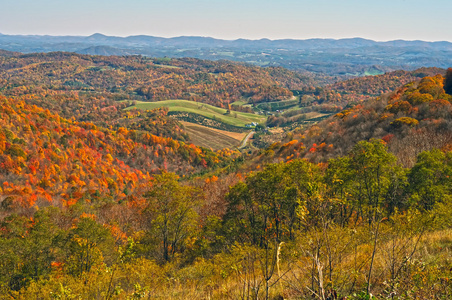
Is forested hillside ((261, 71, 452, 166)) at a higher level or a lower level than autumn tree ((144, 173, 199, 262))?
higher

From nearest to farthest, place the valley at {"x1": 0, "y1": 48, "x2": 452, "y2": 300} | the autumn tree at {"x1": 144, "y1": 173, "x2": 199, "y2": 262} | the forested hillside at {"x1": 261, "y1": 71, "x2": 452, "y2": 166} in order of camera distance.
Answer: the valley at {"x1": 0, "y1": 48, "x2": 452, "y2": 300}
the autumn tree at {"x1": 144, "y1": 173, "x2": 199, "y2": 262}
the forested hillside at {"x1": 261, "y1": 71, "x2": 452, "y2": 166}

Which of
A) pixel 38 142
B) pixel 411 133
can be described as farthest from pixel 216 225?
pixel 38 142

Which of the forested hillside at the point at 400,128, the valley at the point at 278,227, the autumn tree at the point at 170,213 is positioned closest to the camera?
the valley at the point at 278,227

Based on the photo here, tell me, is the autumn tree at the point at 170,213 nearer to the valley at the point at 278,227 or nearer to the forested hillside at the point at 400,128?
the valley at the point at 278,227

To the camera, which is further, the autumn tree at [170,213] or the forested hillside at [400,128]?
the forested hillside at [400,128]

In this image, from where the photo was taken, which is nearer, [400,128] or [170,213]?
[170,213]

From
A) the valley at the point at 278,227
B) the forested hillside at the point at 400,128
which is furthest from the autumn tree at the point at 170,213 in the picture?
the forested hillside at the point at 400,128

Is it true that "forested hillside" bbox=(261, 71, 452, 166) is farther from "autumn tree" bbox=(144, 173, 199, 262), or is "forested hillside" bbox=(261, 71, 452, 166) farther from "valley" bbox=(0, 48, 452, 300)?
"autumn tree" bbox=(144, 173, 199, 262)

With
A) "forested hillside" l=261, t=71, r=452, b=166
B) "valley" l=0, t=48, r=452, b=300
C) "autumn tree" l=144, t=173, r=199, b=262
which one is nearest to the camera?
"valley" l=0, t=48, r=452, b=300

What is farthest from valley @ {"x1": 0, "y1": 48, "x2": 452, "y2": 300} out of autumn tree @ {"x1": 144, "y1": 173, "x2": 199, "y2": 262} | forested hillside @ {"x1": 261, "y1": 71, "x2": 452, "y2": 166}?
forested hillside @ {"x1": 261, "y1": 71, "x2": 452, "y2": 166}

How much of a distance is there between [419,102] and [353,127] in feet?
45.7

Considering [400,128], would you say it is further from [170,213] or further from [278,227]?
[170,213]

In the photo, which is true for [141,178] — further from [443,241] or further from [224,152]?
[443,241]

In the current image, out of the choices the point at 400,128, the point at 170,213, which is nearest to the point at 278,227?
the point at 170,213
